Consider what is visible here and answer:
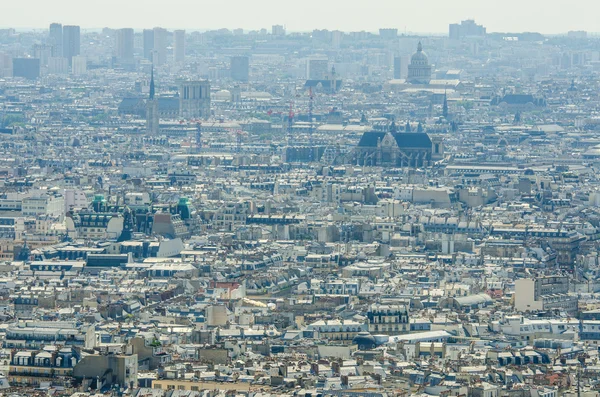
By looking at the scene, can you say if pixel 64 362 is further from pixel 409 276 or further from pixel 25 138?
pixel 25 138

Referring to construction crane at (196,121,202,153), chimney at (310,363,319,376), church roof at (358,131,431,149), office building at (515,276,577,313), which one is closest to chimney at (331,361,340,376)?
chimney at (310,363,319,376)

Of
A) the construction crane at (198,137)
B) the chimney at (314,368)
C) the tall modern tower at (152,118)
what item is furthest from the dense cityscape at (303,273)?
the tall modern tower at (152,118)

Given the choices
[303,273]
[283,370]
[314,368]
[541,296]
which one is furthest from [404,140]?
[283,370]

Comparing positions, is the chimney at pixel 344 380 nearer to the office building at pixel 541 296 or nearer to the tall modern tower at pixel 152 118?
the office building at pixel 541 296

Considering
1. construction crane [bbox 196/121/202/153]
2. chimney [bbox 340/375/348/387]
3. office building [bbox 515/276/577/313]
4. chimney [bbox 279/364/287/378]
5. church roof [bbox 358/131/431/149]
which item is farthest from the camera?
construction crane [bbox 196/121/202/153]

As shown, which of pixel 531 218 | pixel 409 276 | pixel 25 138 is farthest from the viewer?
pixel 25 138

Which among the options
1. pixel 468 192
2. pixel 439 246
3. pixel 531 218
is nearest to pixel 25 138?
pixel 468 192

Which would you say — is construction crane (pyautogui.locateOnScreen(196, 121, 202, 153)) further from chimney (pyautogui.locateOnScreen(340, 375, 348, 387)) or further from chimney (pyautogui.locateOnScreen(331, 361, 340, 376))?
chimney (pyautogui.locateOnScreen(340, 375, 348, 387))

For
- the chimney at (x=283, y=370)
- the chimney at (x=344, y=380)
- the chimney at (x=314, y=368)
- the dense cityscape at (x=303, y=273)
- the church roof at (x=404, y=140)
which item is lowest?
the church roof at (x=404, y=140)
